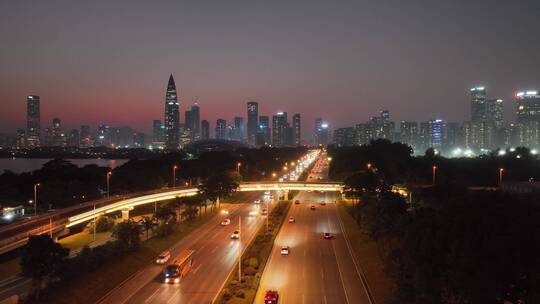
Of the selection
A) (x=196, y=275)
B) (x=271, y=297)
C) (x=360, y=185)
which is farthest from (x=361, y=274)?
(x=360, y=185)

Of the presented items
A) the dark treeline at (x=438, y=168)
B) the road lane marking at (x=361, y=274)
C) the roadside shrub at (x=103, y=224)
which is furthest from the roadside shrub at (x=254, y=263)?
the dark treeline at (x=438, y=168)

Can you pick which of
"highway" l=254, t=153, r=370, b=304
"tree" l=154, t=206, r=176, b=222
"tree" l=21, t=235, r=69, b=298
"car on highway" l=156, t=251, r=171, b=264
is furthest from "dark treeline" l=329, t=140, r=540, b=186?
"tree" l=21, t=235, r=69, b=298

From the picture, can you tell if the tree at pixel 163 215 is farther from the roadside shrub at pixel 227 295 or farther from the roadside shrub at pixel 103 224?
the roadside shrub at pixel 227 295

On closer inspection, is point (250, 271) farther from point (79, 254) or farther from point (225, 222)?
point (225, 222)

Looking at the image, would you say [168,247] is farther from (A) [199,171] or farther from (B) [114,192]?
(A) [199,171]

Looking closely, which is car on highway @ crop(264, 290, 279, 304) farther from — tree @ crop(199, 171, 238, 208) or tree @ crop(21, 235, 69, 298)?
tree @ crop(199, 171, 238, 208)

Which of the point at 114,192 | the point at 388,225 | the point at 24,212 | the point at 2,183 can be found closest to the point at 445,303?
the point at 388,225
